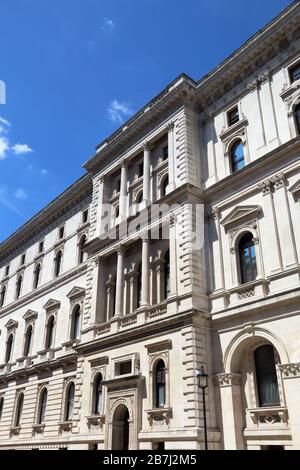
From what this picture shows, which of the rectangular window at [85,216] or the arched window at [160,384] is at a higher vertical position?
the rectangular window at [85,216]

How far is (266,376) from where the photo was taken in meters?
19.6

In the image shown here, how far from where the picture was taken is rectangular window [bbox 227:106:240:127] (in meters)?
25.8

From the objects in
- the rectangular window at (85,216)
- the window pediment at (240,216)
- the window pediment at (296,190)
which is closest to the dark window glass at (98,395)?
the window pediment at (240,216)

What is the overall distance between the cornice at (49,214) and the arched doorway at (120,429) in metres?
18.3

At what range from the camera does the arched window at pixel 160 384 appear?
862 inches

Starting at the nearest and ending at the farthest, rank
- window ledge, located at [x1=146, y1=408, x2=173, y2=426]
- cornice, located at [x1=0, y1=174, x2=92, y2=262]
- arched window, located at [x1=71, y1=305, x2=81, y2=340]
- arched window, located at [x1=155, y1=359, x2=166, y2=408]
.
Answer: window ledge, located at [x1=146, y1=408, x2=173, y2=426] → arched window, located at [x1=155, y1=359, x2=166, y2=408] → arched window, located at [x1=71, y1=305, x2=81, y2=340] → cornice, located at [x1=0, y1=174, x2=92, y2=262]

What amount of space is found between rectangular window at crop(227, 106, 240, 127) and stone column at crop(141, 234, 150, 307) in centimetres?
803

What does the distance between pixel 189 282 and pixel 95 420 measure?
30.5ft

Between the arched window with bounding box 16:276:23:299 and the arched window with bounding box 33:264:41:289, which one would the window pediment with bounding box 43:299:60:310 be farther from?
the arched window with bounding box 16:276:23:299

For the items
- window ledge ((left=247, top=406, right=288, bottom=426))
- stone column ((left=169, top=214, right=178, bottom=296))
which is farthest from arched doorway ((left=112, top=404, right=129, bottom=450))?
window ledge ((left=247, top=406, right=288, bottom=426))

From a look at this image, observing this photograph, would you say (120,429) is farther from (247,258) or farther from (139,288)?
(247,258)

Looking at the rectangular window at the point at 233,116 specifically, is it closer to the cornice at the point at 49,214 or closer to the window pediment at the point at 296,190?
the window pediment at the point at 296,190

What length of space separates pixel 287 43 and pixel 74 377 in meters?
23.5

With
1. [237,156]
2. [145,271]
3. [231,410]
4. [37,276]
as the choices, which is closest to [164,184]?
[237,156]
